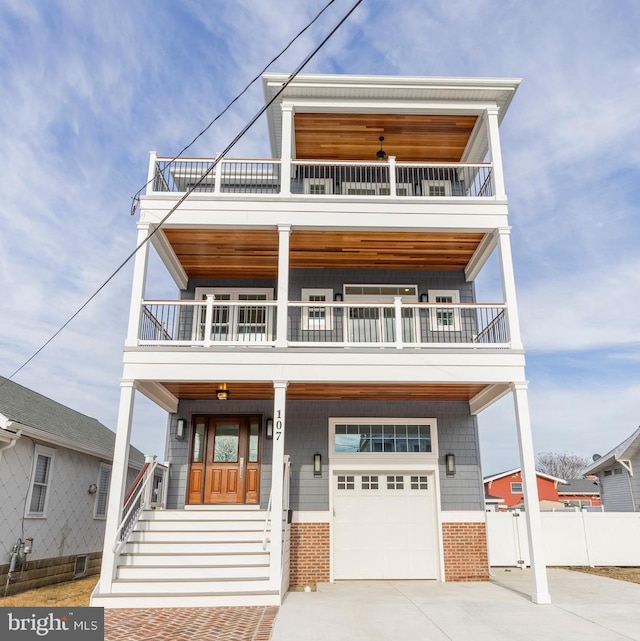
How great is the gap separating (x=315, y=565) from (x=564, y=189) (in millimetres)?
20334

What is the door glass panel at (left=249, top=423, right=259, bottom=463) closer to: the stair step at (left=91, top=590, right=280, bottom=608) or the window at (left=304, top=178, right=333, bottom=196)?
the stair step at (left=91, top=590, right=280, bottom=608)

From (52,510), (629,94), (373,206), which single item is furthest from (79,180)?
(629,94)

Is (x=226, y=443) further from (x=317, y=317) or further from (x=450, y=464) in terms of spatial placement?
(x=450, y=464)

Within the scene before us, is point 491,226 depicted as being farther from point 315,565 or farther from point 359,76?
point 315,565

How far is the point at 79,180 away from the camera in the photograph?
750 inches

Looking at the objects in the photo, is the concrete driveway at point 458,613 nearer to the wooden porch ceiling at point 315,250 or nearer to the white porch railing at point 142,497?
the white porch railing at point 142,497

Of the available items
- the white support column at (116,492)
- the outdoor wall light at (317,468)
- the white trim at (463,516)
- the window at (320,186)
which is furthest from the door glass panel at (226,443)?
the window at (320,186)

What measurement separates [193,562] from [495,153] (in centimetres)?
867

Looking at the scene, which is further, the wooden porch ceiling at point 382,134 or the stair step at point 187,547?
the wooden porch ceiling at point 382,134

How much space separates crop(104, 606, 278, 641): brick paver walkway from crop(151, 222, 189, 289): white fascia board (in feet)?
19.4

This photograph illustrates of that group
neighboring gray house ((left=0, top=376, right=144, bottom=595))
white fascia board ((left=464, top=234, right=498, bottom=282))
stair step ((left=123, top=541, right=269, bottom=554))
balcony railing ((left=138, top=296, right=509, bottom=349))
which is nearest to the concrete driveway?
stair step ((left=123, top=541, right=269, bottom=554))

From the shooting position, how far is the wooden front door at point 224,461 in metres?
10.1

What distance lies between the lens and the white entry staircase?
23.5ft

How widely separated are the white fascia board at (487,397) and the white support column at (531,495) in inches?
18.7
